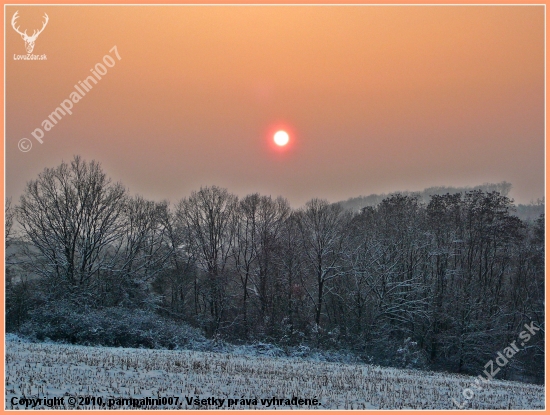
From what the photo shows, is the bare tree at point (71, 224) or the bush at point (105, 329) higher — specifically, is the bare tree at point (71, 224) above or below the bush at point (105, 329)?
above

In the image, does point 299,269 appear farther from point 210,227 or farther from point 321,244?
point 210,227

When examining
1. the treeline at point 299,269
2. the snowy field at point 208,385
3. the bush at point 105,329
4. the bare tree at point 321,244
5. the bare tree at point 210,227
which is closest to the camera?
the snowy field at point 208,385

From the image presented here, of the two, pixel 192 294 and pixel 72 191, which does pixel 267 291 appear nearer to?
pixel 192 294

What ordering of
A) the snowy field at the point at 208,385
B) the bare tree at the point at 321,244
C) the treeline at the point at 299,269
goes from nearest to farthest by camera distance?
the snowy field at the point at 208,385, the treeline at the point at 299,269, the bare tree at the point at 321,244

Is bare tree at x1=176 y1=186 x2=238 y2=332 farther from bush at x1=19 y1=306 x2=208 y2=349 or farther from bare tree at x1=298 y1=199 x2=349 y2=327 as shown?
bush at x1=19 y1=306 x2=208 y2=349

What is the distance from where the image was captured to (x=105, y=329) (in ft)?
116

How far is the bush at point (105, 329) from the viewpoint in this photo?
112 feet

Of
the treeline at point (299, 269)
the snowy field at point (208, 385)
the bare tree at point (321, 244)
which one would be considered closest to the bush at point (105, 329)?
the treeline at point (299, 269)

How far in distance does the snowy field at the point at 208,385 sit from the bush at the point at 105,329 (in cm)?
1076

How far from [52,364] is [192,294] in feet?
129

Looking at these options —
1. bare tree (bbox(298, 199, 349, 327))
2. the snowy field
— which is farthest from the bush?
bare tree (bbox(298, 199, 349, 327))

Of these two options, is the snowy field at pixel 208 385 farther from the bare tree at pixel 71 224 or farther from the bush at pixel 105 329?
the bare tree at pixel 71 224

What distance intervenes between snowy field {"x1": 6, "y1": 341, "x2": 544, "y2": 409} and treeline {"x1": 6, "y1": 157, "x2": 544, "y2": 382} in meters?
18.4

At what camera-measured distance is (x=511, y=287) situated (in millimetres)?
54906
